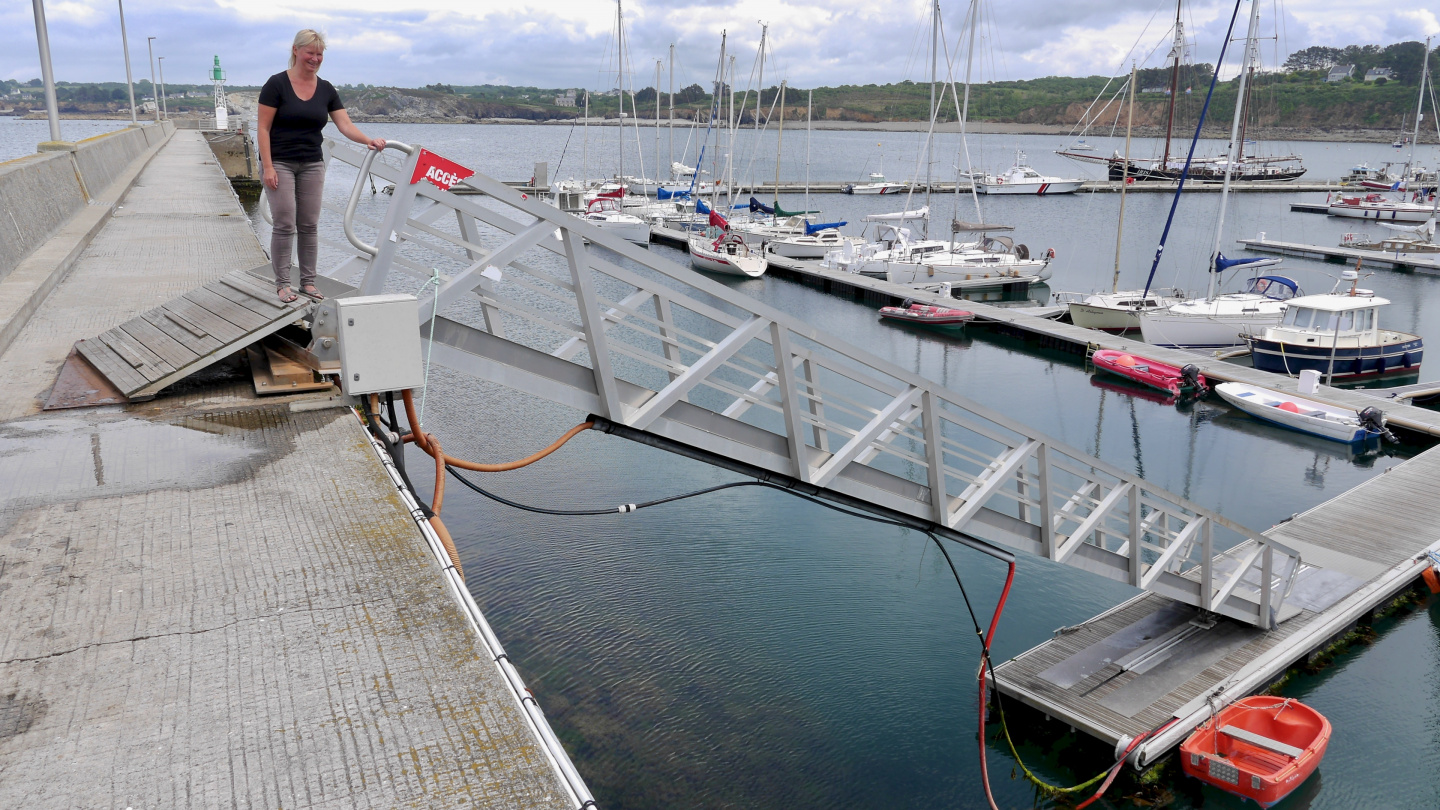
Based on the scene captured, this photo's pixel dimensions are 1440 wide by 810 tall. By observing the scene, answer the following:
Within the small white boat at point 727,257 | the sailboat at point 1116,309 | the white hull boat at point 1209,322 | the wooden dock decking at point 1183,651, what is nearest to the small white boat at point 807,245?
the small white boat at point 727,257

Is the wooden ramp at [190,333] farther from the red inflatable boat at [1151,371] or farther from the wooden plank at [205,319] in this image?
the red inflatable boat at [1151,371]

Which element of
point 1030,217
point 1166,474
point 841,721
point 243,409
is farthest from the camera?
point 1030,217

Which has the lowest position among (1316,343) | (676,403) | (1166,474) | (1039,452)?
(1166,474)

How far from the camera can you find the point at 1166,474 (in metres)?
21.7

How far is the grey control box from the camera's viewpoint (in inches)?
189

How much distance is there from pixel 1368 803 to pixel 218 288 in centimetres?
1317

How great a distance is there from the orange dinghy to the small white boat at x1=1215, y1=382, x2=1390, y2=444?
16271 millimetres

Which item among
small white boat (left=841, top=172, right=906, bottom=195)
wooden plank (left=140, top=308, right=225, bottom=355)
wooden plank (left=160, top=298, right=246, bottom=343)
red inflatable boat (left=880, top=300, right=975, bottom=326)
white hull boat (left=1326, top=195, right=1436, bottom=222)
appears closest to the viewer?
wooden plank (left=160, top=298, right=246, bottom=343)

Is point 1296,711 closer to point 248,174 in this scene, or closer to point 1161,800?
point 1161,800

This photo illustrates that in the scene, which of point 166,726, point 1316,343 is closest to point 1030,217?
point 1316,343

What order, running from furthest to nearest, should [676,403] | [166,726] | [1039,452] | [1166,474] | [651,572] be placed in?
[1166,474]
[651,572]
[1039,452]
[676,403]
[166,726]

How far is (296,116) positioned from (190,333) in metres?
2.84

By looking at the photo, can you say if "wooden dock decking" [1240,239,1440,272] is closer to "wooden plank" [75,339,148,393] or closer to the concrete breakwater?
the concrete breakwater

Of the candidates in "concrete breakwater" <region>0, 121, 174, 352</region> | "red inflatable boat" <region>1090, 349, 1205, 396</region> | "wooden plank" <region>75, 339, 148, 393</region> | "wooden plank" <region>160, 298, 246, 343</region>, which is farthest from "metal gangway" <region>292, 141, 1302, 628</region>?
"red inflatable boat" <region>1090, 349, 1205, 396</region>
